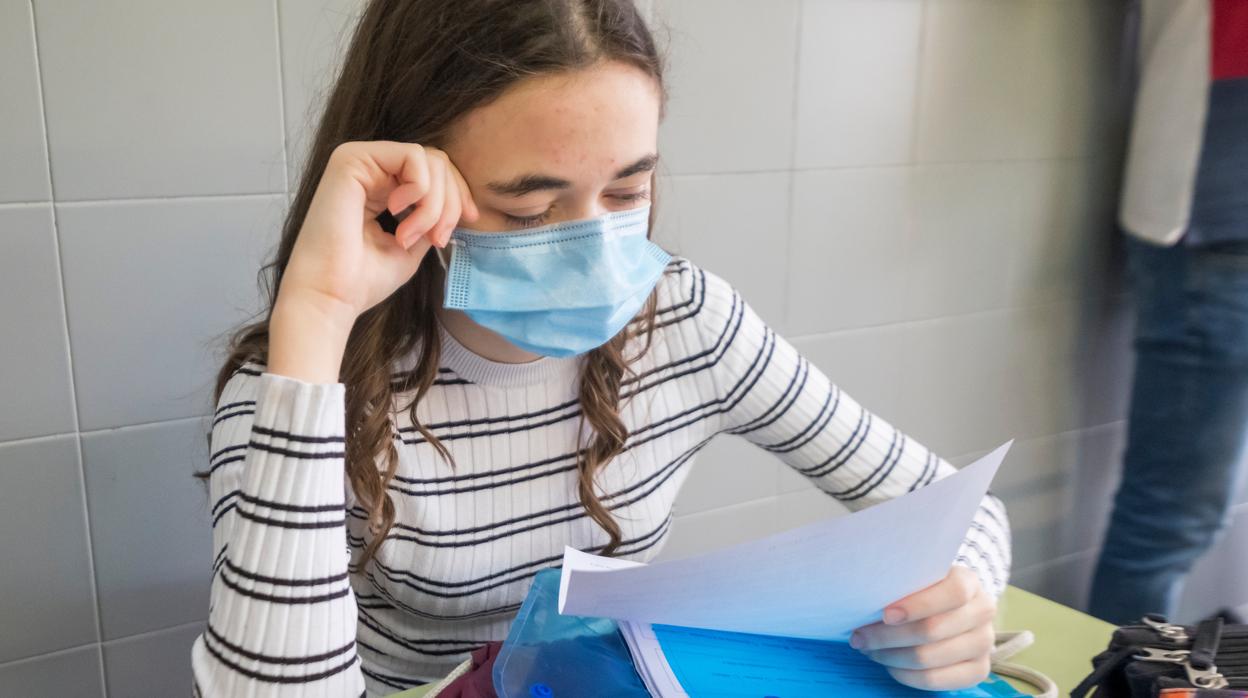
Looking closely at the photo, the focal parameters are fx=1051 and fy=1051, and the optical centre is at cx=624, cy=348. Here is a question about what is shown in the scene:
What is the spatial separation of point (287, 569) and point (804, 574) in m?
0.39

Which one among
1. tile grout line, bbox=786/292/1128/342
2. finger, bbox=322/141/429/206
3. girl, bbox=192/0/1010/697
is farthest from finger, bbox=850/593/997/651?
tile grout line, bbox=786/292/1128/342

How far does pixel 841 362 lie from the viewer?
1.93 meters

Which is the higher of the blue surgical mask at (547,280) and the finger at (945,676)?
the blue surgical mask at (547,280)

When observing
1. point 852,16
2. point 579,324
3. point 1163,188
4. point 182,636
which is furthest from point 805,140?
point 182,636

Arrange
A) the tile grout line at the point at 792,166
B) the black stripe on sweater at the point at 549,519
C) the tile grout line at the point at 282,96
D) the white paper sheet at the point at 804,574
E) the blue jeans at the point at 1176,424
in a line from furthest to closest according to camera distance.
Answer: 1. the blue jeans at the point at 1176,424
2. the tile grout line at the point at 792,166
3. the tile grout line at the point at 282,96
4. the black stripe on sweater at the point at 549,519
5. the white paper sheet at the point at 804,574

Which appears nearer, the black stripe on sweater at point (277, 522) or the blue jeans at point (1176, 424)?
the black stripe on sweater at point (277, 522)

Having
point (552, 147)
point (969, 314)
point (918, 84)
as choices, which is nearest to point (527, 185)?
point (552, 147)

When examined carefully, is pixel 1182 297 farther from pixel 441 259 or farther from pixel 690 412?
pixel 441 259

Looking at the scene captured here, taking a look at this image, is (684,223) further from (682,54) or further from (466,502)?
(466,502)

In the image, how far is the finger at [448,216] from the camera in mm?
902

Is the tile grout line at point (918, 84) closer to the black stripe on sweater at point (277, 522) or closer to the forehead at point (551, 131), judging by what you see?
the forehead at point (551, 131)

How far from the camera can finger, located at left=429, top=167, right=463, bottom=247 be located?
0.90 m

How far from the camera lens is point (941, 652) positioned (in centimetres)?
84

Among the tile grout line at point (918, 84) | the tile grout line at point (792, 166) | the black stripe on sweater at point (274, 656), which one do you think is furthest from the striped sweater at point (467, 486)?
the tile grout line at point (918, 84)
